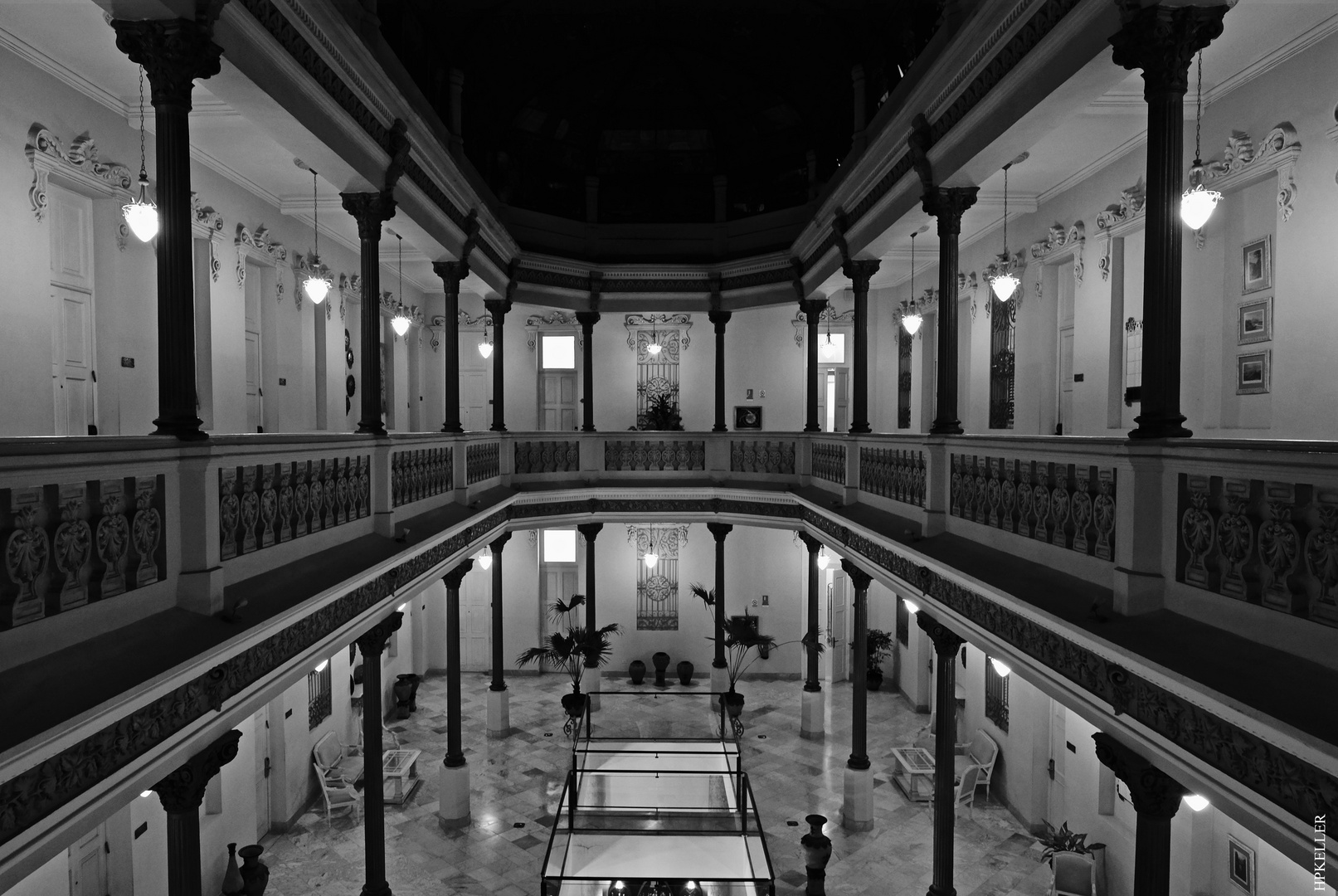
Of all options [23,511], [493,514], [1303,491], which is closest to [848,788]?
[493,514]

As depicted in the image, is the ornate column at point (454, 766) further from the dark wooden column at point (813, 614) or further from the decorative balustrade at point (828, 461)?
the dark wooden column at point (813, 614)

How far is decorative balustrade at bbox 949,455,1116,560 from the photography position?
4.81 meters

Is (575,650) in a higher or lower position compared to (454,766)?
higher

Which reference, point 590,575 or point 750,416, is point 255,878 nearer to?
point 590,575

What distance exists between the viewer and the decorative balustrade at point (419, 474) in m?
8.38

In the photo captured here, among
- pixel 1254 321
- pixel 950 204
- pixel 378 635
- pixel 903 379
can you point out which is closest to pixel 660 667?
pixel 903 379

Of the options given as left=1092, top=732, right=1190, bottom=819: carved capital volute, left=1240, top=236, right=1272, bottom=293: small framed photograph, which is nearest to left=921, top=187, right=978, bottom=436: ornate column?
left=1240, top=236, right=1272, bottom=293: small framed photograph

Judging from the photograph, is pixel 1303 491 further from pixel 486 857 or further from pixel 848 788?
pixel 486 857

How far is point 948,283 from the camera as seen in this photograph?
7.89 m

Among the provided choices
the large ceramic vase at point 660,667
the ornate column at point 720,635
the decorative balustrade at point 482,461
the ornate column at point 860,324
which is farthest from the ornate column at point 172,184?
the large ceramic vase at point 660,667

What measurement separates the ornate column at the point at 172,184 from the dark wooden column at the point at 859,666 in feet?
28.7

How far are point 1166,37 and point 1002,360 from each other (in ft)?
27.3

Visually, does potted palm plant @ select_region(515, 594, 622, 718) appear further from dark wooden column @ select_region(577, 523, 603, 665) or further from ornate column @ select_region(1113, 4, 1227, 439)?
ornate column @ select_region(1113, 4, 1227, 439)

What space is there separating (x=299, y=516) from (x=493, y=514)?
20.3ft
